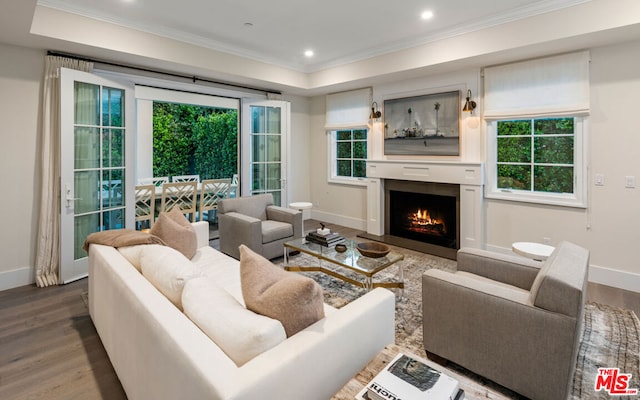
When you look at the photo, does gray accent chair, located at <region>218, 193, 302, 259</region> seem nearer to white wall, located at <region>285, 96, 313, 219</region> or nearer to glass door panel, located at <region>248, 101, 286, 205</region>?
glass door panel, located at <region>248, 101, 286, 205</region>

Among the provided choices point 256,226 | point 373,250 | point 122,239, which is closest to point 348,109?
point 256,226

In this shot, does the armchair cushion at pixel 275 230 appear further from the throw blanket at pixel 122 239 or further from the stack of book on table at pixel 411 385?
the stack of book on table at pixel 411 385

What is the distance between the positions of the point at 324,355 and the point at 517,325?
1.18 metres

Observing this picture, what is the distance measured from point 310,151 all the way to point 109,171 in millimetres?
3834

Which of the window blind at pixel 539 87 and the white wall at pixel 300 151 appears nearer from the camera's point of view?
the window blind at pixel 539 87

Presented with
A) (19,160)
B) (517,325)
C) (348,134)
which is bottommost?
(517,325)

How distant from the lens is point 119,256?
87.4 inches

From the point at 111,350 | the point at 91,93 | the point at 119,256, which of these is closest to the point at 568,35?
the point at 119,256

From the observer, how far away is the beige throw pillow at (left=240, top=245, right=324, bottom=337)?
4.51 feet

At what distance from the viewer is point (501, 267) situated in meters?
2.48

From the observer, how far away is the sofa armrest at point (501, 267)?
2.37 meters

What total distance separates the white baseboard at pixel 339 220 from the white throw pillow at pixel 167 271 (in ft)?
13.7

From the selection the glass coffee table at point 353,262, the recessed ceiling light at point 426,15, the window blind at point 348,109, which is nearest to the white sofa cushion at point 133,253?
the glass coffee table at point 353,262

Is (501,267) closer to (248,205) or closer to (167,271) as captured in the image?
(167,271)
